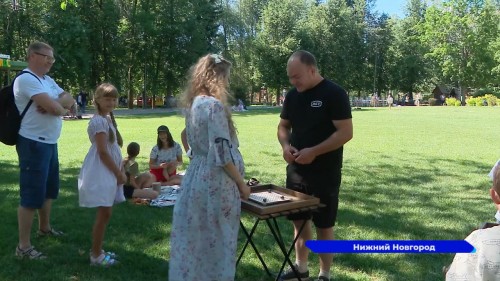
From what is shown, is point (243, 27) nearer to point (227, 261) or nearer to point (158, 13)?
point (158, 13)

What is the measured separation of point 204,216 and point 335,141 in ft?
3.81

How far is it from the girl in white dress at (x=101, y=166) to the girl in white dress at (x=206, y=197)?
1123 mm

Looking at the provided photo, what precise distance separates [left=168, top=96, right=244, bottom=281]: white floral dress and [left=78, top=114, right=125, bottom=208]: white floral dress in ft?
3.63

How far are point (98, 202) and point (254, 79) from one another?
51.2m

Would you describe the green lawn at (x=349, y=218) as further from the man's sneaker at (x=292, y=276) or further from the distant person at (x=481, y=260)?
the distant person at (x=481, y=260)

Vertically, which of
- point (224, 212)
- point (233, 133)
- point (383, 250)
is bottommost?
point (224, 212)

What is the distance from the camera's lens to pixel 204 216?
3.10m

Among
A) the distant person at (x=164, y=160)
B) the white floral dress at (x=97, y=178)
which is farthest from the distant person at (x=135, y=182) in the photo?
the white floral dress at (x=97, y=178)

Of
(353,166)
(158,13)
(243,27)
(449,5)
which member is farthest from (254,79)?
(353,166)

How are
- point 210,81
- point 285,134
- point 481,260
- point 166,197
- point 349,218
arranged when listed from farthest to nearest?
point 166,197
point 349,218
point 285,134
point 210,81
point 481,260

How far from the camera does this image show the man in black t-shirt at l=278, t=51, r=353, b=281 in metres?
3.60

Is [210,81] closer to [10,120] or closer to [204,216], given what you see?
[204,216]

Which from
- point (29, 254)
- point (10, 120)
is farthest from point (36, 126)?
point (29, 254)

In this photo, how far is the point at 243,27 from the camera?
2115 inches
